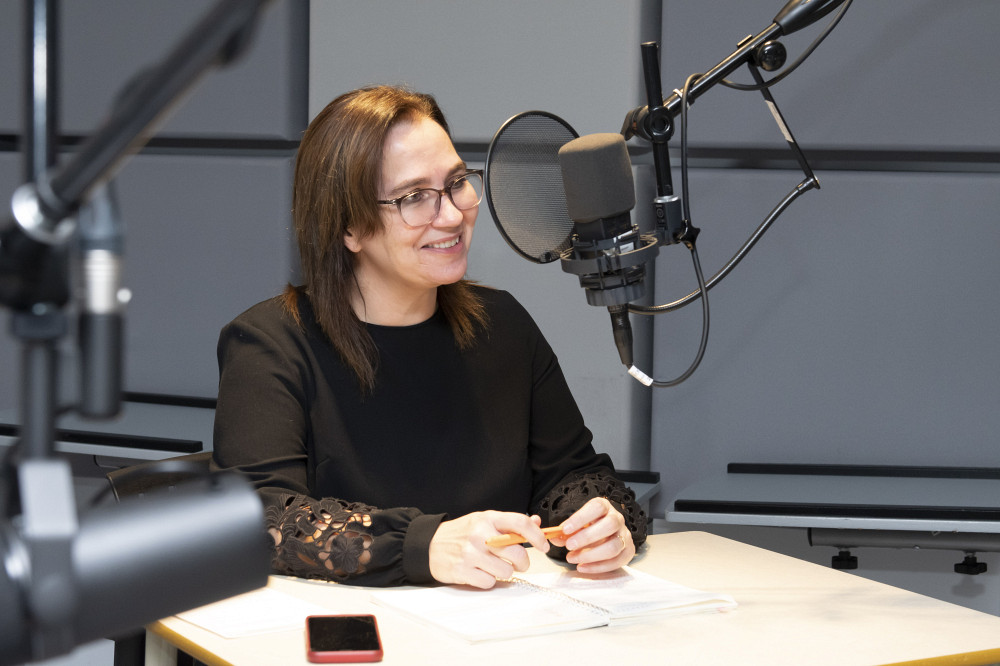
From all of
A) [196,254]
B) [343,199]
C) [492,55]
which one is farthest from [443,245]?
[196,254]

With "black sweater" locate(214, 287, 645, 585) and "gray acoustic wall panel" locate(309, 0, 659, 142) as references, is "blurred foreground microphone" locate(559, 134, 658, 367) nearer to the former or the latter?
"black sweater" locate(214, 287, 645, 585)

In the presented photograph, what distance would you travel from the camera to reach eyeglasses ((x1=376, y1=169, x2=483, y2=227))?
1458 mm

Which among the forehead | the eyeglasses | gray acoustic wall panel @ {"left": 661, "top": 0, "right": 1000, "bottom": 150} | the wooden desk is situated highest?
gray acoustic wall panel @ {"left": 661, "top": 0, "right": 1000, "bottom": 150}

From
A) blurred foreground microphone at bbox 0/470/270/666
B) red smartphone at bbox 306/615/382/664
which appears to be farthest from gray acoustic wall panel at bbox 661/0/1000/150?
blurred foreground microphone at bbox 0/470/270/666

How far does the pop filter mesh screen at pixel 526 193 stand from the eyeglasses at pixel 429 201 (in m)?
0.41

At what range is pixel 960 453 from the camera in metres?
2.00

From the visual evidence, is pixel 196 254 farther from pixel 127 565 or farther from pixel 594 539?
Result: pixel 127 565

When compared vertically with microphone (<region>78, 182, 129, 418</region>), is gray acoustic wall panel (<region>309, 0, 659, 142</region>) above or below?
above

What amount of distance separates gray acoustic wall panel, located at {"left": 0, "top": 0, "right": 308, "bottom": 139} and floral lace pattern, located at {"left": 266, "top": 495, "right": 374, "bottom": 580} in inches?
46.8

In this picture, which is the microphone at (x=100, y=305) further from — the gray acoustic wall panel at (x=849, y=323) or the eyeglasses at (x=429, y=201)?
the gray acoustic wall panel at (x=849, y=323)

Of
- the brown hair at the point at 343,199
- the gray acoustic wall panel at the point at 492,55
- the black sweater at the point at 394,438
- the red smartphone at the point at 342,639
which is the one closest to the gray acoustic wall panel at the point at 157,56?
the gray acoustic wall panel at the point at 492,55

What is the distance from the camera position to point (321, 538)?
4.02 ft

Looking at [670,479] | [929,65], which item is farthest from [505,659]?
[929,65]

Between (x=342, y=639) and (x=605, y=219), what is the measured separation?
1.57 feet
